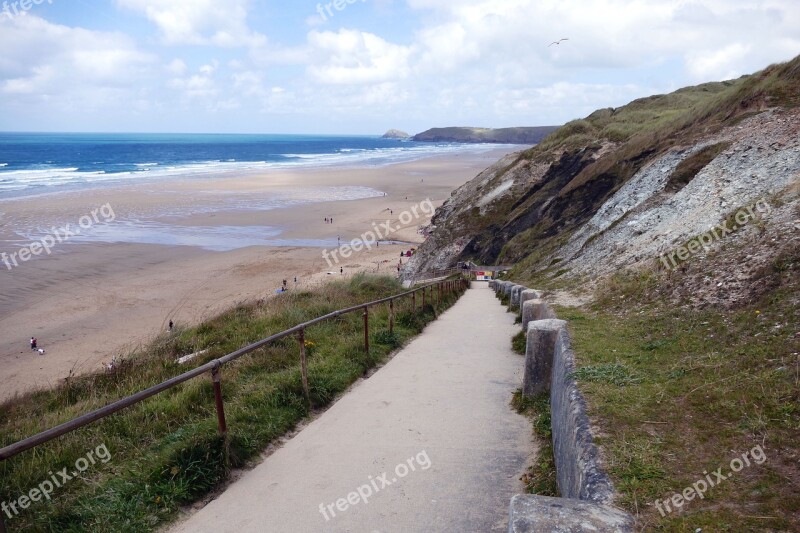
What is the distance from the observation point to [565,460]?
12.5 feet

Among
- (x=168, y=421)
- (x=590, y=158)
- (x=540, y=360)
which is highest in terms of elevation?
(x=590, y=158)

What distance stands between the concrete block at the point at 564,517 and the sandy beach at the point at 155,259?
7.33 metres

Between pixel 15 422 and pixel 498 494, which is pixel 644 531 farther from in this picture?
pixel 15 422

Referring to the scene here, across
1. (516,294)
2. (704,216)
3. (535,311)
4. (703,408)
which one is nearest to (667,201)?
(704,216)

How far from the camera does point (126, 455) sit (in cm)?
480

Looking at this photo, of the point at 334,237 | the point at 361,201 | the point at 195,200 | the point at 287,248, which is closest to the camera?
the point at 287,248

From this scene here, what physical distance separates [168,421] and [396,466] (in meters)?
2.55

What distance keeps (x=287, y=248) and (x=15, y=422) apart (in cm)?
3146

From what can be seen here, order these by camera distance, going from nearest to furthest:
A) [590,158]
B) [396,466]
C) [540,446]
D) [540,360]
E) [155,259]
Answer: [396,466] < [540,446] < [540,360] < [590,158] < [155,259]

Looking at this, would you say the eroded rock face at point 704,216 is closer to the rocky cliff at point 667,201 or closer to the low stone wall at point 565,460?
the rocky cliff at point 667,201

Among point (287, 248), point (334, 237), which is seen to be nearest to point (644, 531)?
point (287, 248)

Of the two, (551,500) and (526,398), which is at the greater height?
(551,500)

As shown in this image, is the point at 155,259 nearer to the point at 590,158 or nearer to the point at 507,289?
the point at 507,289

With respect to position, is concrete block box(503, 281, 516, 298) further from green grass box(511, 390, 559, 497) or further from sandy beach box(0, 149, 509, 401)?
green grass box(511, 390, 559, 497)
